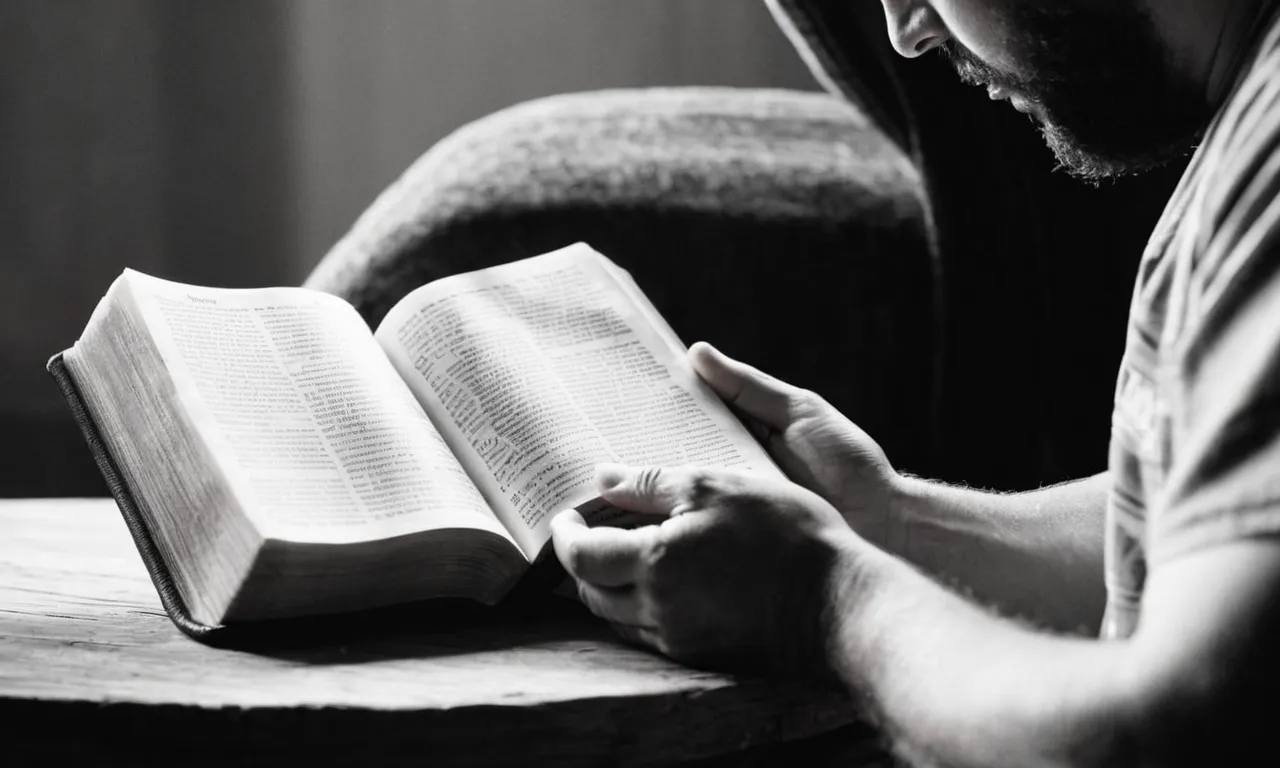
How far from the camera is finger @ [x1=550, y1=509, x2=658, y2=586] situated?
2.62ft

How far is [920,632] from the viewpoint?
25.9 inches

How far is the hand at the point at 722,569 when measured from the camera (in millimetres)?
730

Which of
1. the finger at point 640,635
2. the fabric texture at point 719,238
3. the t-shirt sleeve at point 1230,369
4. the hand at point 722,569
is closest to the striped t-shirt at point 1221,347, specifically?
the t-shirt sleeve at point 1230,369

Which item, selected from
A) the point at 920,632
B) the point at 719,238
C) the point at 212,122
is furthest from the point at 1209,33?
the point at 212,122

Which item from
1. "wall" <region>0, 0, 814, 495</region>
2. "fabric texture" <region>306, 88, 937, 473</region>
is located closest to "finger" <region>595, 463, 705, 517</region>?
"fabric texture" <region>306, 88, 937, 473</region>

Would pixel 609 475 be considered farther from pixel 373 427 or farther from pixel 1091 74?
pixel 1091 74

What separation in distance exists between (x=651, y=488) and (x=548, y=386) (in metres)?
0.17

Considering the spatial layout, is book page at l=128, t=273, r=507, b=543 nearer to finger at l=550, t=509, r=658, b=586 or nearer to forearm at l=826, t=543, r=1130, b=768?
finger at l=550, t=509, r=658, b=586

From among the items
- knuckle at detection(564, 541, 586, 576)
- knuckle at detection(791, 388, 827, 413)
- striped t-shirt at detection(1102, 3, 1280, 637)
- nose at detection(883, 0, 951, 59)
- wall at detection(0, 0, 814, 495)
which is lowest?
wall at detection(0, 0, 814, 495)

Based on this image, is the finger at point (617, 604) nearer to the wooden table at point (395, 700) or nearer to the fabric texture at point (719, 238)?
the wooden table at point (395, 700)

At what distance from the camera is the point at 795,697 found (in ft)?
2.43

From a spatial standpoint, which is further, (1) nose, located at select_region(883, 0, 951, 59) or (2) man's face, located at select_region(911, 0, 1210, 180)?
(1) nose, located at select_region(883, 0, 951, 59)

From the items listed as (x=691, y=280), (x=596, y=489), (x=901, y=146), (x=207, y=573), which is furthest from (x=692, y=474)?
(x=901, y=146)

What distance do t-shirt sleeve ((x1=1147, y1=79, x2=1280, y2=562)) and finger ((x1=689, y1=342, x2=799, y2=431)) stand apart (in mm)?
445
